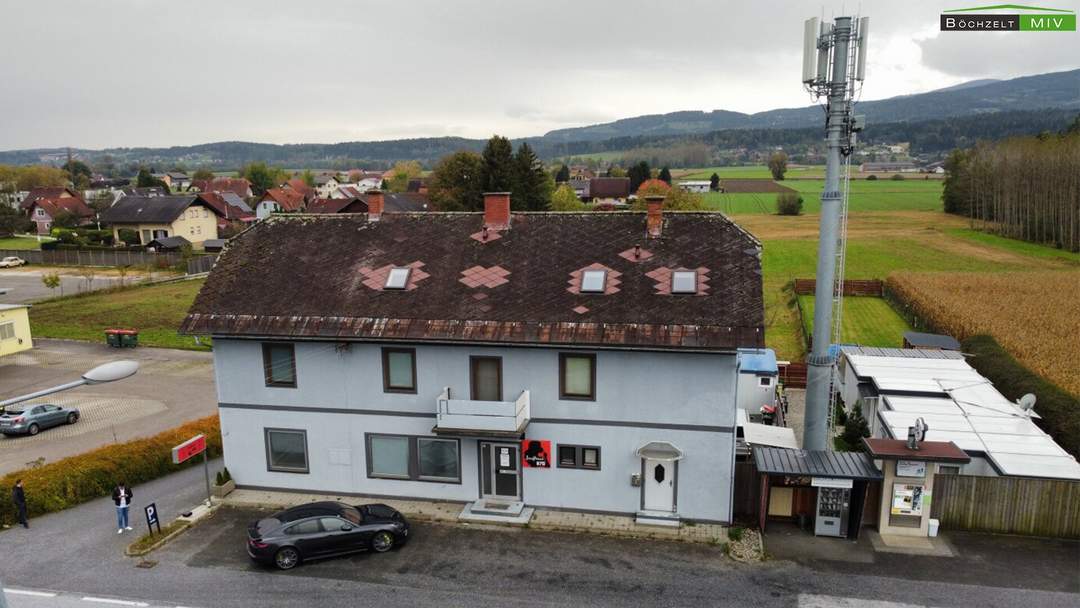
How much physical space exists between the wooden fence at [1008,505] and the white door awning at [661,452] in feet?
22.7

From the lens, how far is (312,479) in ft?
69.2

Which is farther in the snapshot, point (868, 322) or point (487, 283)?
point (868, 322)

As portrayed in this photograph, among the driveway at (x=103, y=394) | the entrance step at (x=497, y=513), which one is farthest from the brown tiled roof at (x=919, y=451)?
the driveway at (x=103, y=394)

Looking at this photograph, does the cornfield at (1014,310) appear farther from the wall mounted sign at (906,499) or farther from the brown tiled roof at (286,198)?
the brown tiled roof at (286,198)

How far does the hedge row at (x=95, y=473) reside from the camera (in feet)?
66.5

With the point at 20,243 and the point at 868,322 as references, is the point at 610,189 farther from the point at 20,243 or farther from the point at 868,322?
the point at 20,243

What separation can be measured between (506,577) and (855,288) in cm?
5297

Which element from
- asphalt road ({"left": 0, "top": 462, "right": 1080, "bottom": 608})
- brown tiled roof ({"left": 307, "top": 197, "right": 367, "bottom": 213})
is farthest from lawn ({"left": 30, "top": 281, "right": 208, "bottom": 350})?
asphalt road ({"left": 0, "top": 462, "right": 1080, "bottom": 608})

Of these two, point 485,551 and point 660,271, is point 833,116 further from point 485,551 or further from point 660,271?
point 485,551

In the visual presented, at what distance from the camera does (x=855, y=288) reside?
60031 mm

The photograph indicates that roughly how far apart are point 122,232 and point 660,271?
87756 millimetres

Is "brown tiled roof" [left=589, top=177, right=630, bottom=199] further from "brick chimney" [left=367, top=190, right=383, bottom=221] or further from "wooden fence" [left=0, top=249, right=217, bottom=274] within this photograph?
"brick chimney" [left=367, top=190, right=383, bottom=221]

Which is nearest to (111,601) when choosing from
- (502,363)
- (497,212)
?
(502,363)

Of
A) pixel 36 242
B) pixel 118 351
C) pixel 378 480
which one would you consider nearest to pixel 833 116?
pixel 378 480
